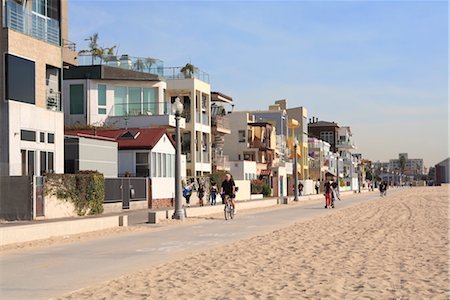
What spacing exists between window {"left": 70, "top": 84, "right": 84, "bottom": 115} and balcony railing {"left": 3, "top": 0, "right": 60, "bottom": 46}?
51.7 ft

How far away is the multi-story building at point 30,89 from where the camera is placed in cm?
2734

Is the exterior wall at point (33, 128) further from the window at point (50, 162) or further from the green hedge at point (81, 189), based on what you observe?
the green hedge at point (81, 189)

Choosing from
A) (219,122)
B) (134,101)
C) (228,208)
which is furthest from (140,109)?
(228,208)

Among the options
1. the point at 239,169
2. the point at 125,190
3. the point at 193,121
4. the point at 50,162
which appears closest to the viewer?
the point at 50,162

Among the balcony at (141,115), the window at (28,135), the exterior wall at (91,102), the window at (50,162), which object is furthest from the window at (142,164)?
the window at (28,135)

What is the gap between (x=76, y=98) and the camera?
47594mm

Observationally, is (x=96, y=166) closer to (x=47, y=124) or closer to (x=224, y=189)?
(x=47, y=124)

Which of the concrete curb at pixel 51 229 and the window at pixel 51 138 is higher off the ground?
the window at pixel 51 138

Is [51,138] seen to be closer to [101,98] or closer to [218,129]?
[101,98]

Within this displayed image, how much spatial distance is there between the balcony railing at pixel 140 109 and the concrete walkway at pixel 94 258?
2569 centimetres

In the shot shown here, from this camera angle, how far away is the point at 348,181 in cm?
14725

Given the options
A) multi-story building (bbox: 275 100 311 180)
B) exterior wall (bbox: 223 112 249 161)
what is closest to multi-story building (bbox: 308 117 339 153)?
multi-story building (bbox: 275 100 311 180)

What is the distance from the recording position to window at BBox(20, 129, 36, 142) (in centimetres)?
2819

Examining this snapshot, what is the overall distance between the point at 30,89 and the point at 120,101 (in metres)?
19.9
